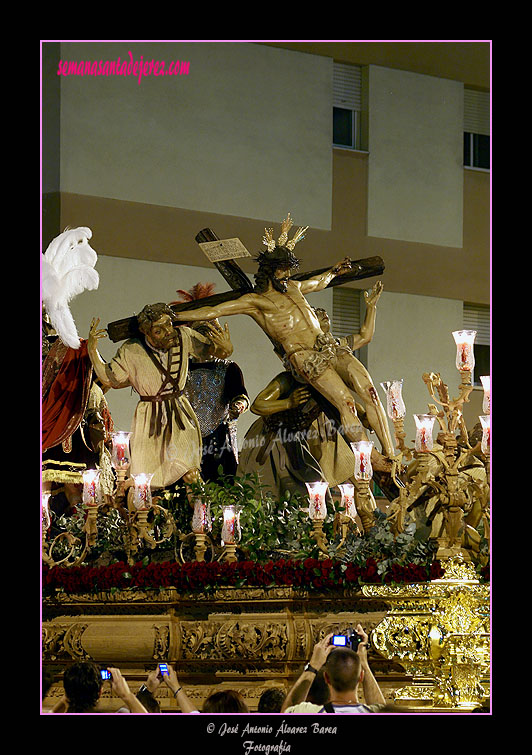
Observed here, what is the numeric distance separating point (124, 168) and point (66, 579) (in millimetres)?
4144

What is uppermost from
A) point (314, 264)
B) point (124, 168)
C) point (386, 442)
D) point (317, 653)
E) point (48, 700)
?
point (124, 168)

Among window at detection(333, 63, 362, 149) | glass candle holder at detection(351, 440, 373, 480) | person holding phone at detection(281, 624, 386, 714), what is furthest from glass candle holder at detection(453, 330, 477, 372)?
window at detection(333, 63, 362, 149)

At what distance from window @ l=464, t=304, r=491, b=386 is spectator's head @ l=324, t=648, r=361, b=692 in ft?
21.0

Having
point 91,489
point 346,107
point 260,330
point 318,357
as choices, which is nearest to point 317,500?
point 91,489

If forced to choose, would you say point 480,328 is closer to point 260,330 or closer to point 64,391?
point 260,330

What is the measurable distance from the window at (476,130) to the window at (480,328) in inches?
46.1

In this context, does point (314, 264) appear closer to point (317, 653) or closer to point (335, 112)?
point (335, 112)

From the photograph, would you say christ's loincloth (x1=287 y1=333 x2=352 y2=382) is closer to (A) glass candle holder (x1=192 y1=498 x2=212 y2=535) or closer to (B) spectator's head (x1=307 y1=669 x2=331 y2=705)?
(A) glass candle holder (x1=192 y1=498 x2=212 y2=535)

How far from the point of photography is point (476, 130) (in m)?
12.4

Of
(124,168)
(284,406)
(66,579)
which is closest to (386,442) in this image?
(284,406)

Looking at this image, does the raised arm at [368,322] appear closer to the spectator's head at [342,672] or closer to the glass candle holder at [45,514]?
the glass candle holder at [45,514]

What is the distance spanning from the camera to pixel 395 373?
12008mm

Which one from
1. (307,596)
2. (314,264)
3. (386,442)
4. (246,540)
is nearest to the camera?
(307,596)

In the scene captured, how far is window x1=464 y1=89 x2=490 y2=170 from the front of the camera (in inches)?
481
